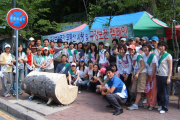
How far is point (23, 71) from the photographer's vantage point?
6.91 meters

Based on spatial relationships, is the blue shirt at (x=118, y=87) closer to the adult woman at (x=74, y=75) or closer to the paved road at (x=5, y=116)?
the adult woman at (x=74, y=75)

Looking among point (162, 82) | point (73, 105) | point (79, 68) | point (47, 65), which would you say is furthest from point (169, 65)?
point (47, 65)

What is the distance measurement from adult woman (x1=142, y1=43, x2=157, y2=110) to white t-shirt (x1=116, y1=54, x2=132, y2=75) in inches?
20.2

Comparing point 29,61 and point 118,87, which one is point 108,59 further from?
point 29,61

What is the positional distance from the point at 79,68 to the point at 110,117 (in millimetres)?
3316

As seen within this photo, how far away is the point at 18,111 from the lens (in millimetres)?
4949

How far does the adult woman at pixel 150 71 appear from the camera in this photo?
486 centimetres

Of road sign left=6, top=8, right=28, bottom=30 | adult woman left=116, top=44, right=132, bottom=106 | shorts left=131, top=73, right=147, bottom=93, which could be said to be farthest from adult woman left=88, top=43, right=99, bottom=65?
road sign left=6, top=8, right=28, bottom=30

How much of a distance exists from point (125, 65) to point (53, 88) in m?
2.16

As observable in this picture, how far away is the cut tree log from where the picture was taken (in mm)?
5074

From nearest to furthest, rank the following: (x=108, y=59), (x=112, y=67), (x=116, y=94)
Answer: (x=116, y=94) < (x=112, y=67) < (x=108, y=59)

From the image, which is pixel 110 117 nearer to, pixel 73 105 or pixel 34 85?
pixel 73 105

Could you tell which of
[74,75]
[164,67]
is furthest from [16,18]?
[164,67]

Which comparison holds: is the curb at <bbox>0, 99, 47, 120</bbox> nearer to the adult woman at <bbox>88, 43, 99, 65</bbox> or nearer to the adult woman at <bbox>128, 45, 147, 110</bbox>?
the adult woman at <bbox>128, 45, 147, 110</bbox>
